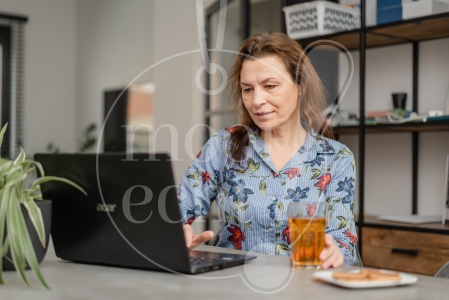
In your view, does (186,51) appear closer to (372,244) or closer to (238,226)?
(372,244)

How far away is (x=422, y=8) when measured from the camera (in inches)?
90.8

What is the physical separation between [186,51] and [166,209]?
303cm

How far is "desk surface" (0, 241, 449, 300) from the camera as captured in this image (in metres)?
0.90

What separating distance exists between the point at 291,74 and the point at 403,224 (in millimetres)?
999

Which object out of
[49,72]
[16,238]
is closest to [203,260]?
[16,238]

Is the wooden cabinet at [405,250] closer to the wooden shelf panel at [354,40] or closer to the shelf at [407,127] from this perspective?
the shelf at [407,127]

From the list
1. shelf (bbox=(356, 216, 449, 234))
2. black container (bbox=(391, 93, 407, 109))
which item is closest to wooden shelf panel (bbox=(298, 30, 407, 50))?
black container (bbox=(391, 93, 407, 109))

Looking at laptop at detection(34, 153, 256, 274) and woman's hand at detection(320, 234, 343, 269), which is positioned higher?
laptop at detection(34, 153, 256, 274)

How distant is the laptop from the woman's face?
0.61 meters

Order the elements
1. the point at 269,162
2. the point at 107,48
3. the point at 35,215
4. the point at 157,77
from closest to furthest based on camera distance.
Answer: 1. the point at 35,215
2. the point at 269,162
3. the point at 157,77
4. the point at 107,48

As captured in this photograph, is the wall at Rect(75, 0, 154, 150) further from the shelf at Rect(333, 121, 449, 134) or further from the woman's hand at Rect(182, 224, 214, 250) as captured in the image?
the woman's hand at Rect(182, 224, 214, 250)

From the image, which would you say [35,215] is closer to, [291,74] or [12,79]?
[291,74]

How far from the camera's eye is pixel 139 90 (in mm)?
5273

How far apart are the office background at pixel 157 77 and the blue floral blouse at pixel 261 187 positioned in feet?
3.41
